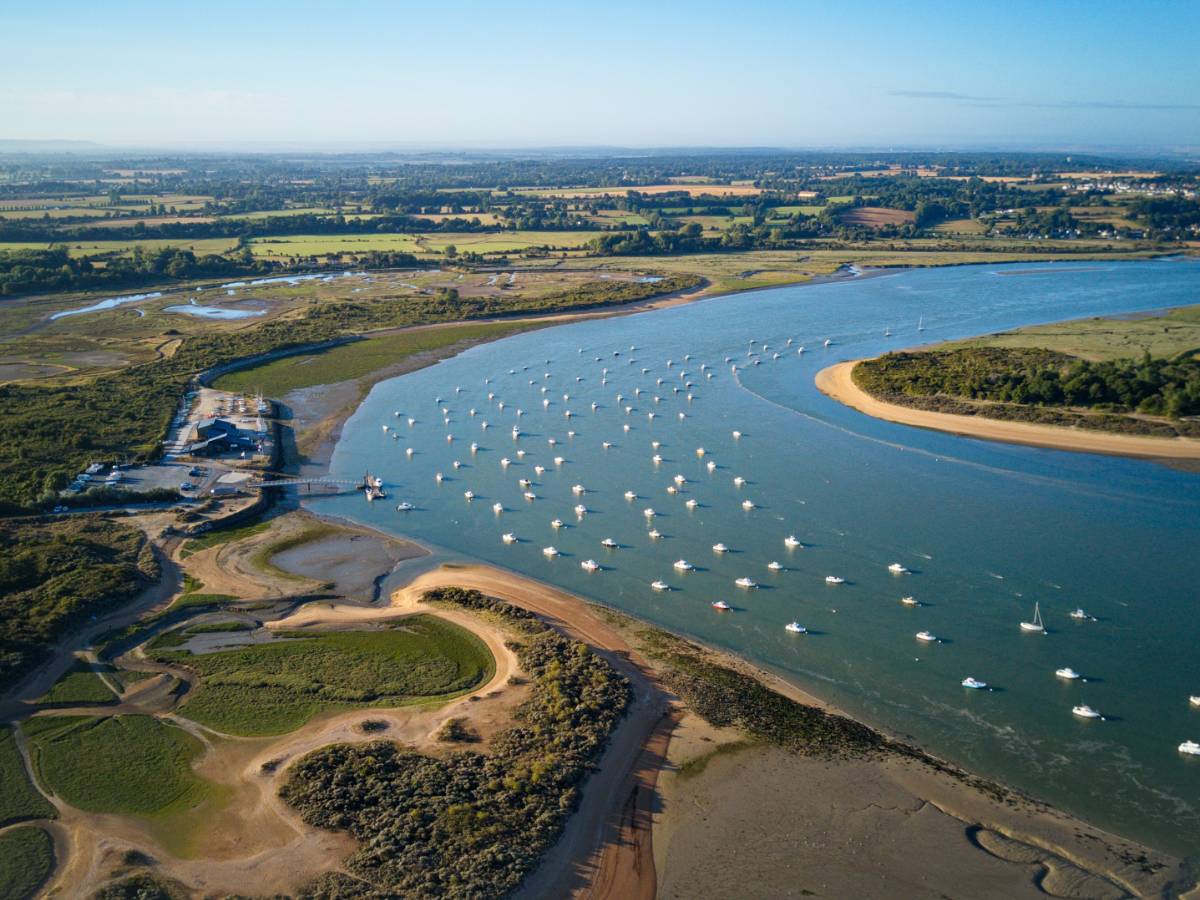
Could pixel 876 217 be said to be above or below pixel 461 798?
above

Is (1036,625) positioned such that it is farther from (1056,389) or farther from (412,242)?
(412,242)

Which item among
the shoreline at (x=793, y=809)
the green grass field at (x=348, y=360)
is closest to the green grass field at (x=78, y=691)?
the shoreline at (x=793, y=809)

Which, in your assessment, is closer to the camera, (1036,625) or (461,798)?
(461,798)

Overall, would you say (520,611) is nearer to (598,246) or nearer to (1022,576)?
(1022,576)

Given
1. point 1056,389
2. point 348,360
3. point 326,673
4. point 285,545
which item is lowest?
point 326,673

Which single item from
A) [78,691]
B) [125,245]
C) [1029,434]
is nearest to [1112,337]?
[1029,434]

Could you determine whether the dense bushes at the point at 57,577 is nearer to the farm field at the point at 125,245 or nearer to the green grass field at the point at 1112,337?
the green grass field at the point at 1112,337

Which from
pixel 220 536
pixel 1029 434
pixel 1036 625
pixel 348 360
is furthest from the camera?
pixel 348 360

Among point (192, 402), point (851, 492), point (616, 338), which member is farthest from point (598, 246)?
point (851, 492)
